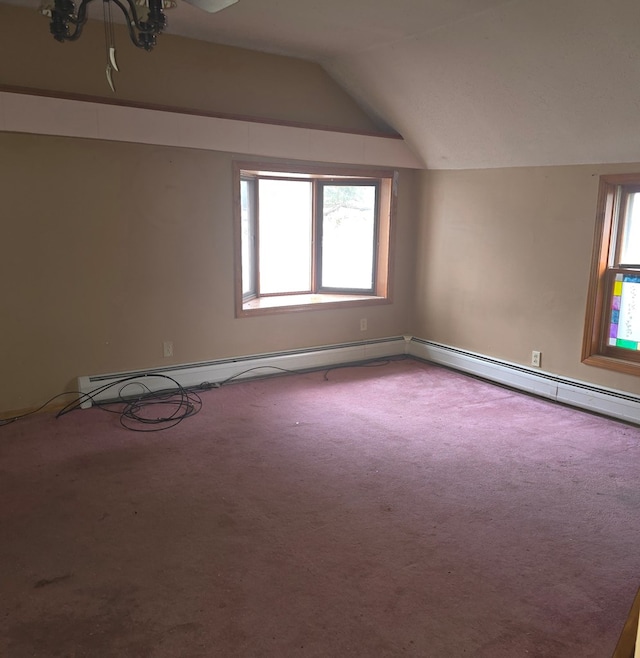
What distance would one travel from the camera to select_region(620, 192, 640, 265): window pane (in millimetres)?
3867

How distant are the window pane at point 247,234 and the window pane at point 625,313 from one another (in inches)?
113

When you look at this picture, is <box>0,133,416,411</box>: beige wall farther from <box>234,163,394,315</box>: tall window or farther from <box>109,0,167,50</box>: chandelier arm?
<box>109,0,167,50</box>: chandelier arm

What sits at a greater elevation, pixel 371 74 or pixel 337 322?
pixel 371 74

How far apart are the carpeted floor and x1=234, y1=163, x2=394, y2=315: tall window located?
1.55m

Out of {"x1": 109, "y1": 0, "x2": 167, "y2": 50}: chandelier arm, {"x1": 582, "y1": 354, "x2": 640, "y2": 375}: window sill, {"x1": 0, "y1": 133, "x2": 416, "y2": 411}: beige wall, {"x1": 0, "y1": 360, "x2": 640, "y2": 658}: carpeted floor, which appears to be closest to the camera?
{"x1": 0, "y1": 360, "x2": 640, "y2": 658}: carpeted floor

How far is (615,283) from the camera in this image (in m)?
3.98

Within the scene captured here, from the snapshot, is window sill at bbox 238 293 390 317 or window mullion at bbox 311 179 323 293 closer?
window sill at bbox 238 293 390 317

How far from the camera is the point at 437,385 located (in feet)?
15.4

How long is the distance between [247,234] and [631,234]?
2953 mm

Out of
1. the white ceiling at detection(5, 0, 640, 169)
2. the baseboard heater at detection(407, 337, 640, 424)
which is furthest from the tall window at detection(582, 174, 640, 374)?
the white ceiling at detection(5, 0, 640, 169)

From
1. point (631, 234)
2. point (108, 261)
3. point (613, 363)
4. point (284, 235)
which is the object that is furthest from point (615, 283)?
point (108, 261)

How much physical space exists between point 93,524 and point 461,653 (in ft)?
5.49

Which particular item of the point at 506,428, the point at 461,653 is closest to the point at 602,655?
the point at 461,653

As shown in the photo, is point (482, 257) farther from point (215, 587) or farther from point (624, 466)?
point (215, 587)
